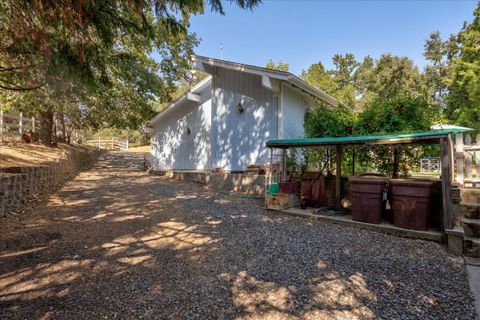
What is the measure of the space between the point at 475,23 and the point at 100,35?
26991 millimetres

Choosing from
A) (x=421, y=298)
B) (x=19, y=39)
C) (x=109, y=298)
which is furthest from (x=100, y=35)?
(x=421, y=298)

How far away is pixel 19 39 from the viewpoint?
4.27 meters

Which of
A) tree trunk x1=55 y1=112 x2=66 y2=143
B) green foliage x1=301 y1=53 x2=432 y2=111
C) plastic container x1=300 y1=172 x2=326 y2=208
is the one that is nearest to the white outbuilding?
plastic container x1=300 y1=172 x2=326 y2=208

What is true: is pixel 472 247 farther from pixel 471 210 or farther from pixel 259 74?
pixel 259 74

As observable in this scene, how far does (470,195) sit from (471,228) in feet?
3.41

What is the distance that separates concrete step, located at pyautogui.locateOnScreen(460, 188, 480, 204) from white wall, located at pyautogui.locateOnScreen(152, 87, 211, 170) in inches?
332

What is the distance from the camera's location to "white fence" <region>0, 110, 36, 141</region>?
1151 centimetres

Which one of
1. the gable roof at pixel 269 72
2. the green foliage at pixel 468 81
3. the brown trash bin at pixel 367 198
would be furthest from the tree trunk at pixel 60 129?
the green foliage at pixel 468 81

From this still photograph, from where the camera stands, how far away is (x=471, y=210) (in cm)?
453

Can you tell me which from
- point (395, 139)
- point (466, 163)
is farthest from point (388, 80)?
point (395, 139)

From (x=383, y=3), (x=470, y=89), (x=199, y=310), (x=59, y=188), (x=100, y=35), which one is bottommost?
(x=199, y=310)

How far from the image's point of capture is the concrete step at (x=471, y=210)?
446cm

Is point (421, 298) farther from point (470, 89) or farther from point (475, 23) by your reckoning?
point (475, 23)

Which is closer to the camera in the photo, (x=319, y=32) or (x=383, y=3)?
(x=383, y=3)
